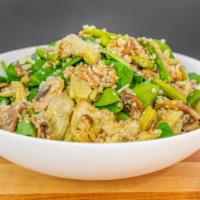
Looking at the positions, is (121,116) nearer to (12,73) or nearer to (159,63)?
(159,63)

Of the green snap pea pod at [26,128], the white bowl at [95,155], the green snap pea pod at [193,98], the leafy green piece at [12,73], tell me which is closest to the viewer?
the white bowl at [95,155]

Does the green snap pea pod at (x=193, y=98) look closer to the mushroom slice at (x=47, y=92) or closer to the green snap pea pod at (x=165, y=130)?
the green snap pea pod at (x=165, y=130)

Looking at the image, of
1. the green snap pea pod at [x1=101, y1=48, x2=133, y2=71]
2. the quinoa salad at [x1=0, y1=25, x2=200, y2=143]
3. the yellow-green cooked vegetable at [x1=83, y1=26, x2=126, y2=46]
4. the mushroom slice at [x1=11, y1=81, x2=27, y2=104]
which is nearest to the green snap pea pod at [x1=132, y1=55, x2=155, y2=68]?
the quinoa salad at [x1=0, y1=25, x2=200, y2=143]

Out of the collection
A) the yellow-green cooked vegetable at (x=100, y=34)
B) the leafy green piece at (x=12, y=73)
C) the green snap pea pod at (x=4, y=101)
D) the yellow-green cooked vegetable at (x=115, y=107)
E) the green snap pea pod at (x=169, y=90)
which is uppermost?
the yellow-green cooked vegetable at (x=100, y=34)

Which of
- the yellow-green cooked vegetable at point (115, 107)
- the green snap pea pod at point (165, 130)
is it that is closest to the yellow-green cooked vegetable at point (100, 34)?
the yellow-green cooked vegetable at point (115, 107)

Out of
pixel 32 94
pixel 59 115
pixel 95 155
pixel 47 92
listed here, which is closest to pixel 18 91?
pixel 32 94

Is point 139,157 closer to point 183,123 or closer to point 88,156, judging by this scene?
point 88,156

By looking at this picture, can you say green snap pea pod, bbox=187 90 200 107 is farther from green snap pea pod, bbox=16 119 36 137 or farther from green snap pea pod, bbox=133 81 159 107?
green snap pea pod, bbox=16 119 36 137
